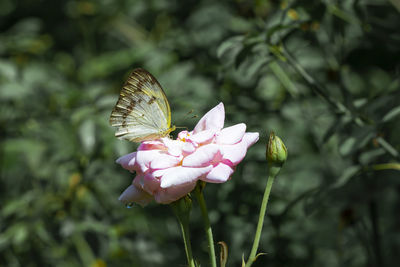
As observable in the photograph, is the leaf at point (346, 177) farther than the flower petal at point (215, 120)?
Yes

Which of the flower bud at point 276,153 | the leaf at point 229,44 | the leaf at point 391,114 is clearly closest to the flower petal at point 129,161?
the flower bud at point 276,153

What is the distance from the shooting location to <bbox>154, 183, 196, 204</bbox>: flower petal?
2.85 ft

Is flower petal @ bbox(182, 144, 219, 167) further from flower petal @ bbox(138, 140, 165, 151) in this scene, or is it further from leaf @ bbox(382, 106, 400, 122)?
leaf @ bbox(382, 106, 400, 122)

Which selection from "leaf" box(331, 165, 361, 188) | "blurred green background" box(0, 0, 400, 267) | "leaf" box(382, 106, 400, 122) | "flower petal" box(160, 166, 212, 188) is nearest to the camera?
"flower petal" box(160, 166, 212, 188)

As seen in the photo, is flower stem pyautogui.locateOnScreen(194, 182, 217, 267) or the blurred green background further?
the blurred green background

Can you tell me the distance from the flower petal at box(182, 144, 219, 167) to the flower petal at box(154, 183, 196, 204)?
1.5 inches

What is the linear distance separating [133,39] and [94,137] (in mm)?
1475

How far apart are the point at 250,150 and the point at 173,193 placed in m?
0.91

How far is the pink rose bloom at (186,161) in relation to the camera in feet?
2.81

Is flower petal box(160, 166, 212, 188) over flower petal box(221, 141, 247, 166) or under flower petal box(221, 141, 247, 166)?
over

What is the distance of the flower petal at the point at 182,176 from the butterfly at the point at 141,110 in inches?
9.1

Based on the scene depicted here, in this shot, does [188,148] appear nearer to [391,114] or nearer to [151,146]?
[151,146]

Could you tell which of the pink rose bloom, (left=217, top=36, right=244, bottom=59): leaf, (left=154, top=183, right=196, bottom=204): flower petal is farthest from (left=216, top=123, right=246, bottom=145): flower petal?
(left=217, top=36, right=244, bottom=59): leaf

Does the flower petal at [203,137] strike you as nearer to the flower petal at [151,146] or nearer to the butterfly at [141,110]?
the flower petal at [151,146]
